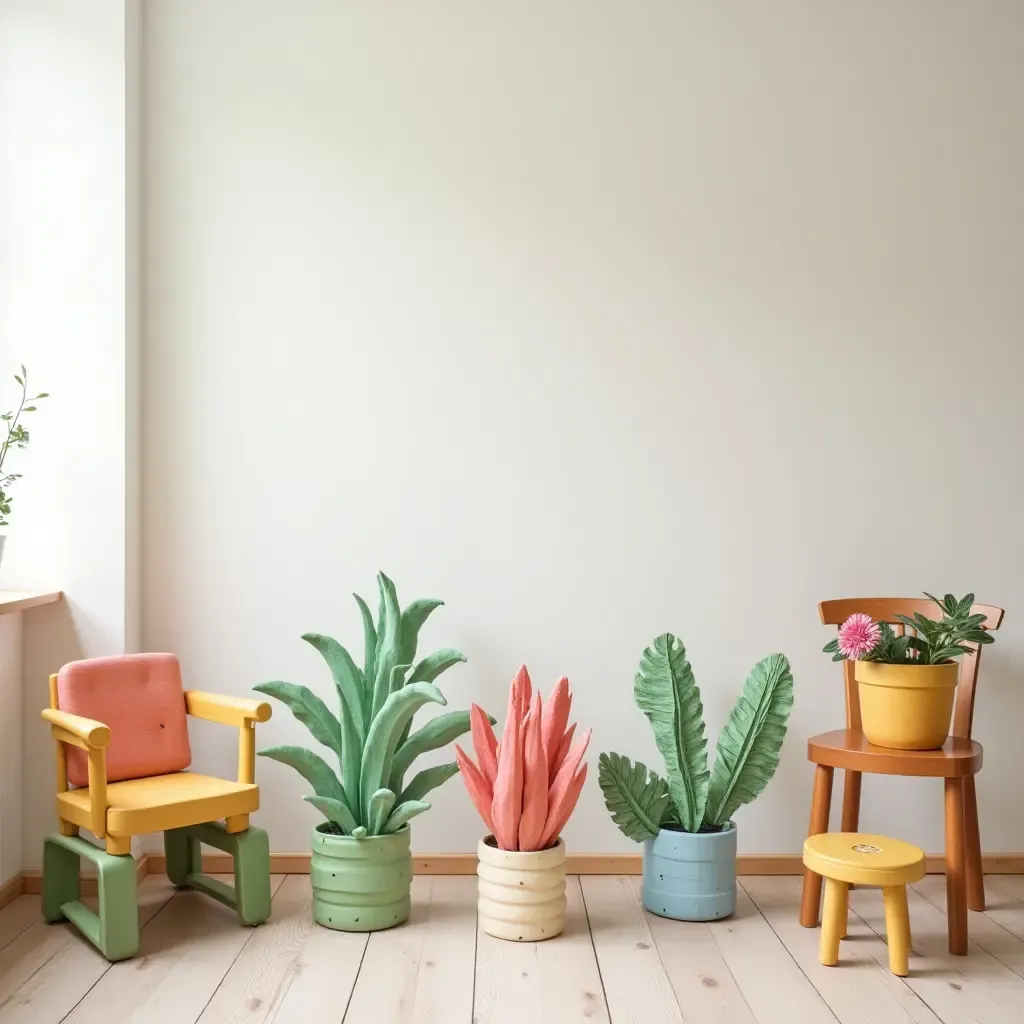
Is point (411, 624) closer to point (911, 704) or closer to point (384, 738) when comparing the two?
point (384, 738)

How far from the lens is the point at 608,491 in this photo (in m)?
3.14

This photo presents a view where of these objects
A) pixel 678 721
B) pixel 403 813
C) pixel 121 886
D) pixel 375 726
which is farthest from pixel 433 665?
pixel 121 886

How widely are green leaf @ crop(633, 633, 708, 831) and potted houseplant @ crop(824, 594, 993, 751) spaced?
405mm

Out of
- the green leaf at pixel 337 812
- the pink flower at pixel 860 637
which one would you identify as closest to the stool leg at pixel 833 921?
the pink flower at pixel 860 637

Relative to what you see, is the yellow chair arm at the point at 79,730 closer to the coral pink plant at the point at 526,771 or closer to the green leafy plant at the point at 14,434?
the green leafy plant at the point at 14,434

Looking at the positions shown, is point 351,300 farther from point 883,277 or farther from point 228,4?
point 883,277

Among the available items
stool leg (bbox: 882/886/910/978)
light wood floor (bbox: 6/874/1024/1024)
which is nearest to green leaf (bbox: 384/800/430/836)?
light wood floor (bbox: 6/874/1024/1024)

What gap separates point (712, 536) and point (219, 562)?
1.41 meters

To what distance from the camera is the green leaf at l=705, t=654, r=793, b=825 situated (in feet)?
9.30

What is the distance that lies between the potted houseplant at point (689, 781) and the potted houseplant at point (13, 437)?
1647 millimetres

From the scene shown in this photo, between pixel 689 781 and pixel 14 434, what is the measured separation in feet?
6.36

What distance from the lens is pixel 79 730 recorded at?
8.09ft

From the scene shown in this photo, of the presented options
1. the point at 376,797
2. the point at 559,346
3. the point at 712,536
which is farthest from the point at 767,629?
the point at 376,797

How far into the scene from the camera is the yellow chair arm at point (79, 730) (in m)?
2.43
